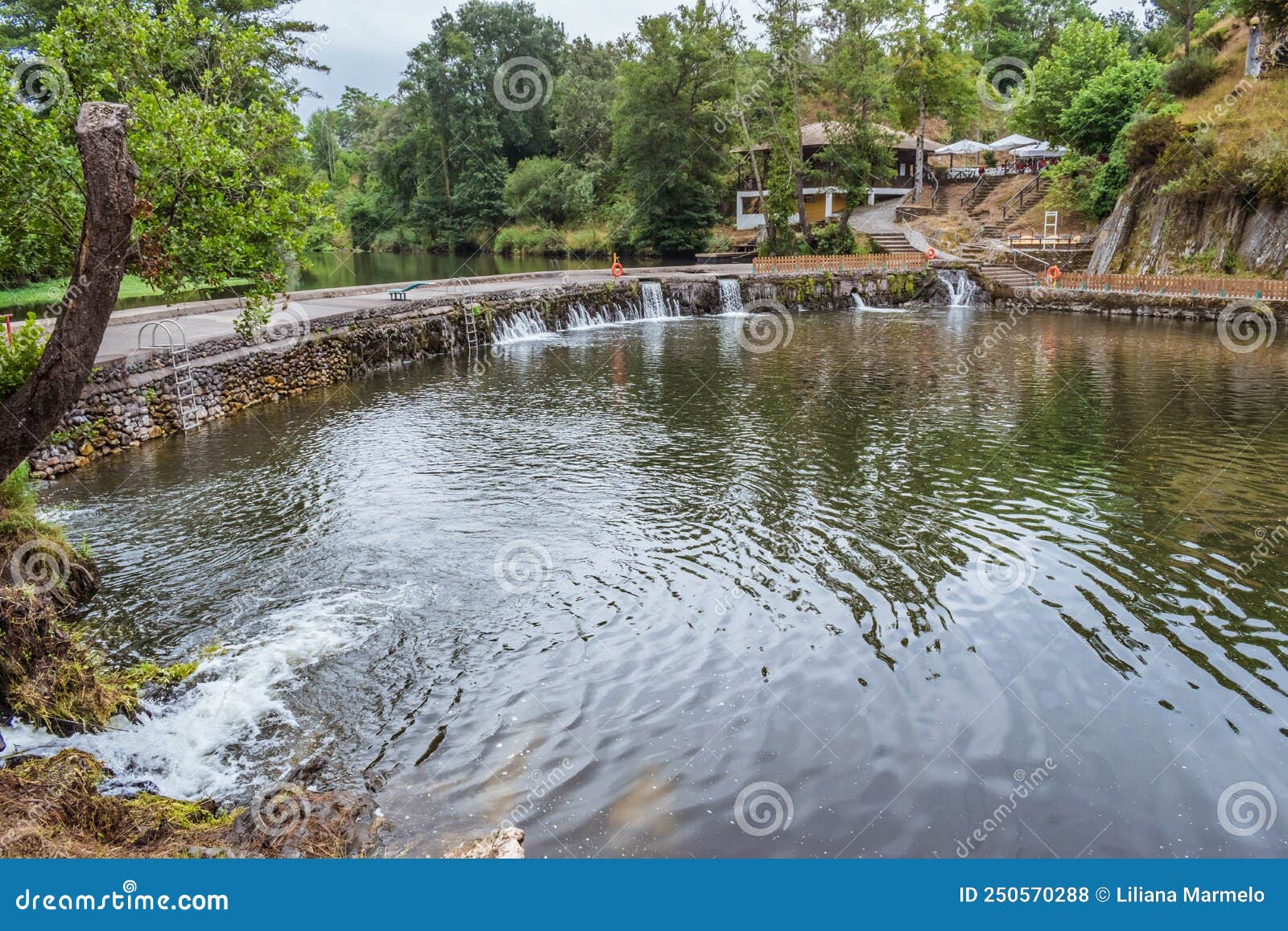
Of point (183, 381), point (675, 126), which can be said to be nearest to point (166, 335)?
point (183, 381)

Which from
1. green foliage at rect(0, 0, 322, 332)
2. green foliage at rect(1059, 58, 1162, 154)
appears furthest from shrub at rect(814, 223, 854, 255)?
green foliage at rect(0, 0, 322, 332)

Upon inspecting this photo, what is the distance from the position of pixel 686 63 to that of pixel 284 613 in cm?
4809

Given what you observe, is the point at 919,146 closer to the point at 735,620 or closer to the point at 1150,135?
the point at 1150,135

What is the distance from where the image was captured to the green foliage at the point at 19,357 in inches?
390

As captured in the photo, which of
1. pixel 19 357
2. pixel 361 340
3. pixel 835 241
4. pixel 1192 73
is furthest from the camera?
pixel 835 241

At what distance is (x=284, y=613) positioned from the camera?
10.5 m

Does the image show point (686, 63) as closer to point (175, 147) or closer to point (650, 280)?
point (650, 280)

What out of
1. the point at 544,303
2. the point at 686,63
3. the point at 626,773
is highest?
the point at 686,63

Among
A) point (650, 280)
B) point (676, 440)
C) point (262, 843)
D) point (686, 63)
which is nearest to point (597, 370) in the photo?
point (676, 440)

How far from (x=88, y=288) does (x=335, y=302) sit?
2406 centimetres

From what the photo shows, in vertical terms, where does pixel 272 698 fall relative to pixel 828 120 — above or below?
below

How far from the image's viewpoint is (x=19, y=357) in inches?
398

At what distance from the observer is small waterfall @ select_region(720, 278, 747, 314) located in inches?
1553

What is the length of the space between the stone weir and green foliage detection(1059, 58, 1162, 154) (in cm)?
1426
